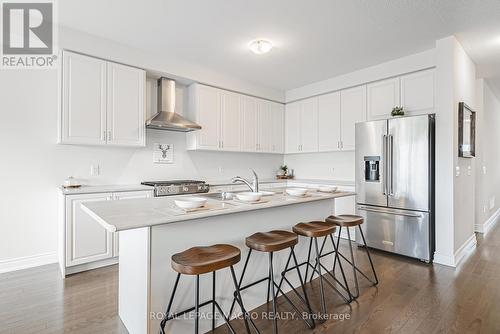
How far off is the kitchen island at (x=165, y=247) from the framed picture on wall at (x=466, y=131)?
251cm

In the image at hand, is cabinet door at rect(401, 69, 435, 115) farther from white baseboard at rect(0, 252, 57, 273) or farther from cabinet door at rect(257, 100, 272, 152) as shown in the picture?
white baseboard at rect(0, 252, 57, 273)

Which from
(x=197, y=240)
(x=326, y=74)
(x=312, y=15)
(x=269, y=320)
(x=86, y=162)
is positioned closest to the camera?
(x=197, y=240)

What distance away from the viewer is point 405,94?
3666 mm

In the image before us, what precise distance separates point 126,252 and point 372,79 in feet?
13.1

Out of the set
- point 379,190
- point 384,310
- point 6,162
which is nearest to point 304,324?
point 384,310

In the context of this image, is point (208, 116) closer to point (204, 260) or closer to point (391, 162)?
point (391, 162)

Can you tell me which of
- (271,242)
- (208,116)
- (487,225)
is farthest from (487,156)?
(271,242)

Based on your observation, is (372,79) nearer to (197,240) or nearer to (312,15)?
(312,15)

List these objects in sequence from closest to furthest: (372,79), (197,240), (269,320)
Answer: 1. (197,240)
2. (269,320)
3. (372,79)

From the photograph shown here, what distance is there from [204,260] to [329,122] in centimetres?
380

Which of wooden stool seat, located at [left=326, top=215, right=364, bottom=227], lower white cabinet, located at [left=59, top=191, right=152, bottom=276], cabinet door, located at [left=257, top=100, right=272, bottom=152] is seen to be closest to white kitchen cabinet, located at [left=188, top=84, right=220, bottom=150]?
cabinet door, located at [left=257, top=100, right=272, bottom=152]

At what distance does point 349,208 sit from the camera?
160 inches

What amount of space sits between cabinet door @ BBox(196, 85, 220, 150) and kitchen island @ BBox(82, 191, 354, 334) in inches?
83.1

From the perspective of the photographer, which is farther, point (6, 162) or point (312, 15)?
point (6, 162)
